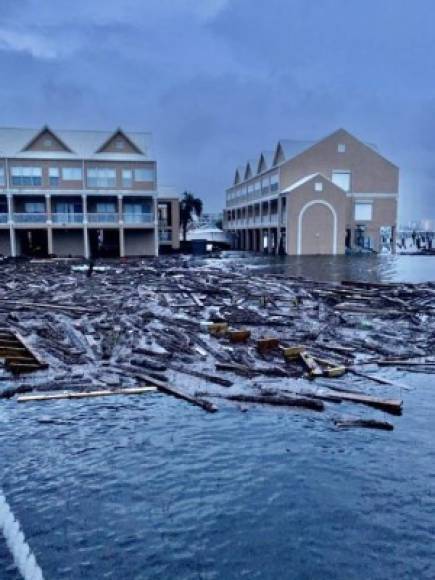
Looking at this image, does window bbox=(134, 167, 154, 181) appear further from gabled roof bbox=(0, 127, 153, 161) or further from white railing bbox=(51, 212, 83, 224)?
white railing bbox=(51, 212, 83, 224)

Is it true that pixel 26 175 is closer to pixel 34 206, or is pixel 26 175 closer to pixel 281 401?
pixel 34 206

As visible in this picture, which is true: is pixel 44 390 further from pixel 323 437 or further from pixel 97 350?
pixel 323 437

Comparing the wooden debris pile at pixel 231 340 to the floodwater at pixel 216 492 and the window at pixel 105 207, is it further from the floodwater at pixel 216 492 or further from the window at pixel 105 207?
the window at pixel 105 207

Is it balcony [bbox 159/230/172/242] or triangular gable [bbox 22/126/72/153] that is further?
balcony [bbox 159/230/172/242]

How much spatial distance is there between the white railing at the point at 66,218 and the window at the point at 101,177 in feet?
11.0

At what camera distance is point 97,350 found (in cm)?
1202

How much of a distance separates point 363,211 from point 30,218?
4147 cm

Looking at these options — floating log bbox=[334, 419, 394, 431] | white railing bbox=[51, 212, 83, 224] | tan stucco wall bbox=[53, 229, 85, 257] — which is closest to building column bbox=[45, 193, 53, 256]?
white railing bbox=[51, 212, 83, 224]

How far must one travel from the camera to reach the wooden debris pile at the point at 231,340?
932 cm

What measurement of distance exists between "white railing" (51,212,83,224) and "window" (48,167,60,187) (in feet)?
9.76

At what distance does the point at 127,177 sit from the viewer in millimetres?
46656

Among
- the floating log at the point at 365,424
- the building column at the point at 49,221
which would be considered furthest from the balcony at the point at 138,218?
the floating log at the point at 365,424

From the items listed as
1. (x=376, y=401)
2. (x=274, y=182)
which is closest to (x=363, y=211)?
(x=274, y=182)

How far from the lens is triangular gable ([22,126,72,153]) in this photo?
45.5 m
